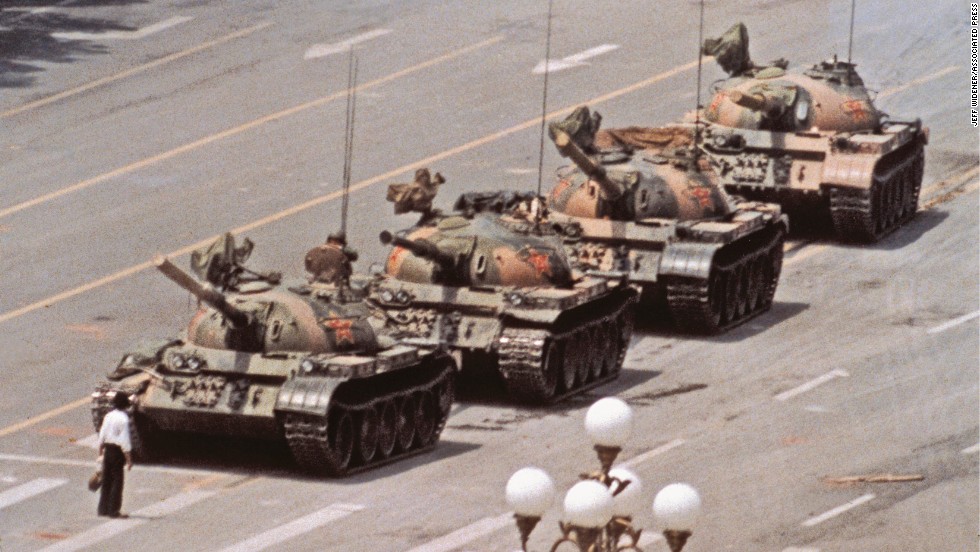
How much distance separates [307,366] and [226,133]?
23.5 meters

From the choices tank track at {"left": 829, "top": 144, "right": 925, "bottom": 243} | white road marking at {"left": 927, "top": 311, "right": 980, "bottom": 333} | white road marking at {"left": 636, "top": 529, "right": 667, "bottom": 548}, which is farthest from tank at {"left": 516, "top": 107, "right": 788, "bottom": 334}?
white road marking at {"left": 636, "top": 529, "right": 667, "bottom": 548}

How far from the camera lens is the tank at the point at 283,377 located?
3766 cm

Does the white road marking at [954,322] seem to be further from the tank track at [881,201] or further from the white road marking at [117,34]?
the white road marking at [117,34]

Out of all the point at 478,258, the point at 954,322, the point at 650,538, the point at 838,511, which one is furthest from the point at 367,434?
the point at 954,322

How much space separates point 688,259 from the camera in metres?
46.9

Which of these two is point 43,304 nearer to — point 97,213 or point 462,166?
point 97,213

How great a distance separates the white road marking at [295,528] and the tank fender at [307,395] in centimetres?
136

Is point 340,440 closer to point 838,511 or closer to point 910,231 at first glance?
point 838,511

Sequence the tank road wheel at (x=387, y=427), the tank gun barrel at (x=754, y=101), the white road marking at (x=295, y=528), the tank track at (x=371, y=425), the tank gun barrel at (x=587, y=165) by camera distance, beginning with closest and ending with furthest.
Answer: the white road marking at (x=295, y=528) → the tank track at (x=371, y=425) → the tank road wheel at (x=387, y=427) → the tank gun barrel at (x=587, y=165) → the tank gun barrel at (x=754, y=101)

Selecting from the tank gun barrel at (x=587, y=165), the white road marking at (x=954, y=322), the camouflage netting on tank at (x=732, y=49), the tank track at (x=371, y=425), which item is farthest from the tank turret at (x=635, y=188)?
the tank track at (x=371, y=425)

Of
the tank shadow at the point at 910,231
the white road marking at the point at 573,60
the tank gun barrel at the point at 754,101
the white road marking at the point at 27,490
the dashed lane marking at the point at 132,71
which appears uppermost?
the tank gun barrel at the point at 754,101

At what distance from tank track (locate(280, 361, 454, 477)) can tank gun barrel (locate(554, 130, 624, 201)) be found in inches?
293

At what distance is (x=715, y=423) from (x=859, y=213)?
41.5ft

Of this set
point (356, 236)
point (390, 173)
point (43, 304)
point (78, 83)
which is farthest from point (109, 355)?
point (78, 83)
